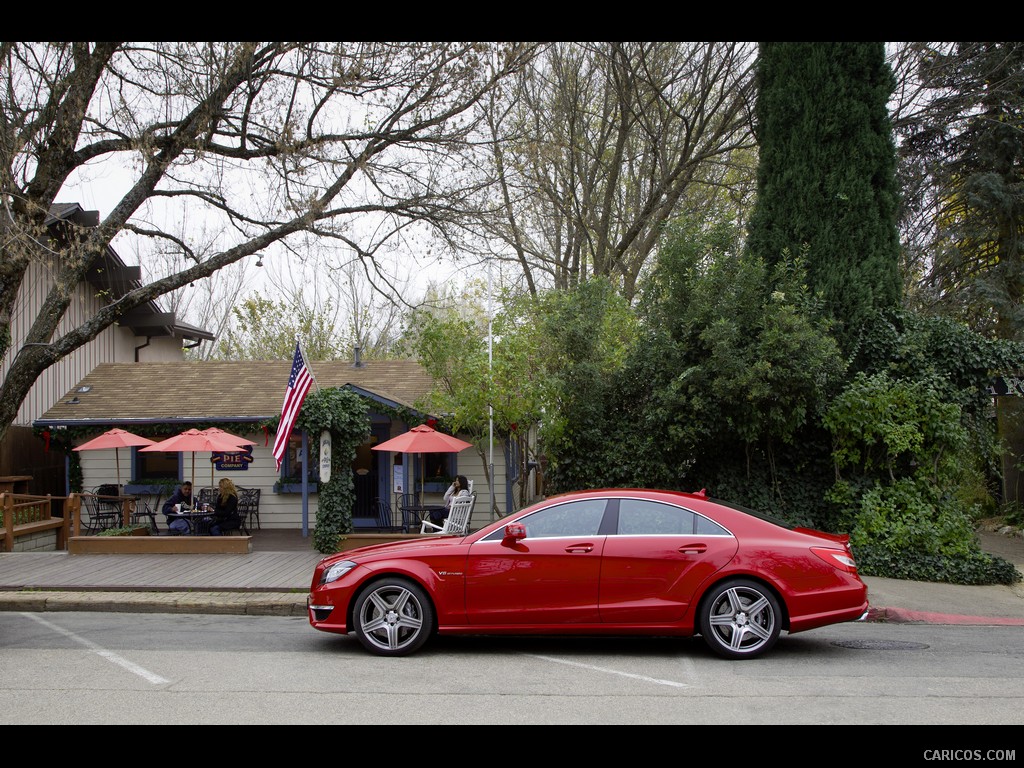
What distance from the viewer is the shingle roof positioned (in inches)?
711

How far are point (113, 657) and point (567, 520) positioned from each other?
424 cm

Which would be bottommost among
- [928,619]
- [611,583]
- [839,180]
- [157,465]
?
[928,619]

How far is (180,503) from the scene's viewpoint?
52.3 feet

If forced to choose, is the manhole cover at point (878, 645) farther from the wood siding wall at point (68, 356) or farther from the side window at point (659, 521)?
the wood siding wall at point (68, 356)

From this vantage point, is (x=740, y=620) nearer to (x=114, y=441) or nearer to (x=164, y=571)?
(x=164, y=571)

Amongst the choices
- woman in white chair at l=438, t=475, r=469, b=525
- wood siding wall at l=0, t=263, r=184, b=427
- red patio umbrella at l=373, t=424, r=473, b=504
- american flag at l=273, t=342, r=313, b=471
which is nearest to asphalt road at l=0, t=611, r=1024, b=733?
american flag at l=273, t=342, r=313, b=471

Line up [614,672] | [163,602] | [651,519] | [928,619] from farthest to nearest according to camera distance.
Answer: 1. [163,602]
2. [928,619]
3. [651,519]
4. [614,672]

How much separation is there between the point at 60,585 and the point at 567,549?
7477 millimetres

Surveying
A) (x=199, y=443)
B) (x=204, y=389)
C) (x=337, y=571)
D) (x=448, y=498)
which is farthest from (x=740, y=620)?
(x=204, y=389)

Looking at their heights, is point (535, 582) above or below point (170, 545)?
above

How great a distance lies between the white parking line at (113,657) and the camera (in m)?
6.73

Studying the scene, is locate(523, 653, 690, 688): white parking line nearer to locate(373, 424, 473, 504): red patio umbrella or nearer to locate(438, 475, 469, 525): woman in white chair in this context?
locate(373, 424, 473, 504): red patio umbrella

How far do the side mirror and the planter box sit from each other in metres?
7.70
